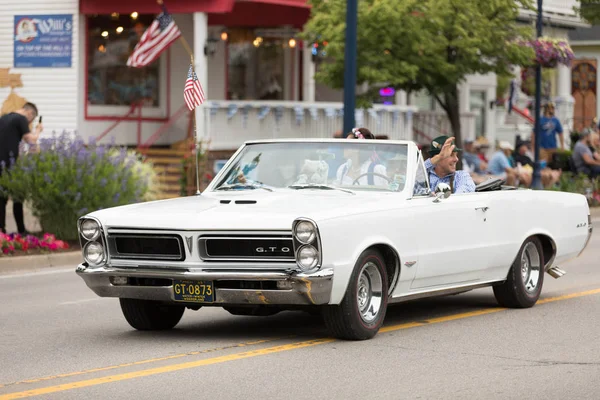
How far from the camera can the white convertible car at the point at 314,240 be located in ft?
30.0

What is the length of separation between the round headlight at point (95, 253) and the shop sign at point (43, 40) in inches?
727

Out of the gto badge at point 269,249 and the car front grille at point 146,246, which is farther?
the car front grille at point 146,246

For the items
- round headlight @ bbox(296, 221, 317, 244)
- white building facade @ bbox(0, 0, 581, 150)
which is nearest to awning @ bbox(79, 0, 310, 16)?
white building facade @ bbox(0, 0, 581, 150)

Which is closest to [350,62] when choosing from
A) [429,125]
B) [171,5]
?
[171,5]

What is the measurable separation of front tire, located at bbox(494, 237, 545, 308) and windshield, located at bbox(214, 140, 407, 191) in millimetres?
1716

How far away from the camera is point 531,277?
11945 mm

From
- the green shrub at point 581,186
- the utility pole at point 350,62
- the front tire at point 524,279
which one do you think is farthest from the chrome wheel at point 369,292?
the green shrub at point 581,186

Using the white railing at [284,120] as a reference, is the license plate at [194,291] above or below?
below

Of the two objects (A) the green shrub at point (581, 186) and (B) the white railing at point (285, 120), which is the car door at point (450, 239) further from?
(A) the green shrub at point (581, 186)

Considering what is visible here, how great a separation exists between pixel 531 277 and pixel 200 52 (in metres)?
15.4

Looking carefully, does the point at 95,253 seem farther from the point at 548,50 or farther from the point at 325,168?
the point at 548,50

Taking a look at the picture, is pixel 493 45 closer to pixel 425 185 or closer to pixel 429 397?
pixel 425 185

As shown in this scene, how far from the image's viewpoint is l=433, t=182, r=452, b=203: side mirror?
34.3 feet

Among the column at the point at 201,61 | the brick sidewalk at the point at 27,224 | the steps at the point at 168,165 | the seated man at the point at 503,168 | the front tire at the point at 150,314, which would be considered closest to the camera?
the front tire at the point at 150,314
